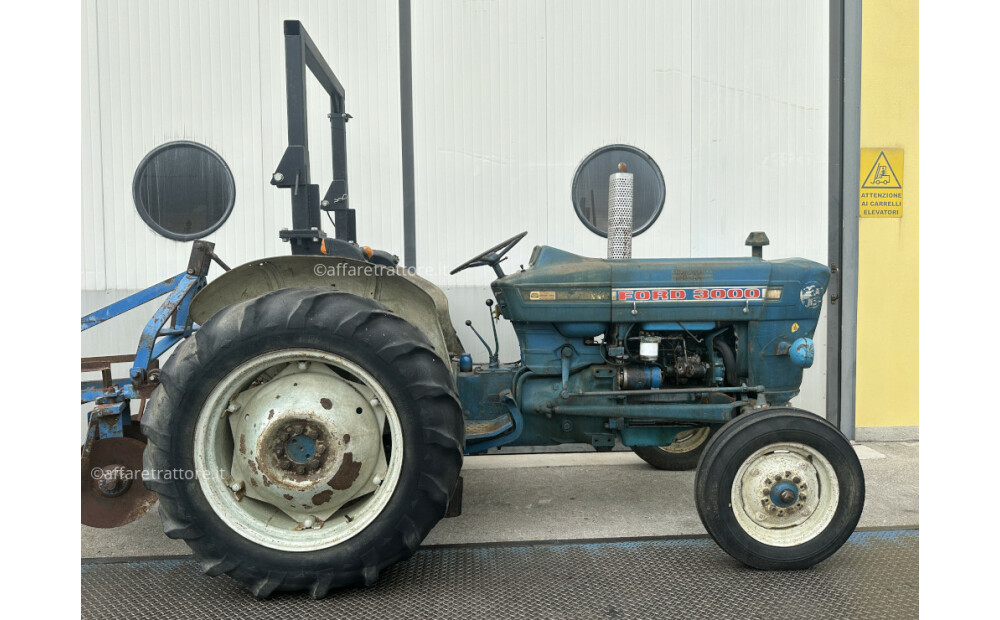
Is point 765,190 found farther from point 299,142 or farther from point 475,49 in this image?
point 299,142

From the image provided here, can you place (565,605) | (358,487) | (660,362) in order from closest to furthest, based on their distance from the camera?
(565,605)
(358,487)
(660,362)

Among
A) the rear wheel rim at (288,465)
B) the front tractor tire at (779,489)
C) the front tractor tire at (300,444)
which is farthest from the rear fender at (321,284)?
the front tractor tire at (779,489)

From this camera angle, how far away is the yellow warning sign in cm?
415

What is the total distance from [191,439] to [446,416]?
89cm

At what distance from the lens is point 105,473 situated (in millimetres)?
2447

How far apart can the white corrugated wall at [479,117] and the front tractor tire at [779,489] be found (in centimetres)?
210

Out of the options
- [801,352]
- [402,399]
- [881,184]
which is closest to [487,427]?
[402,399]

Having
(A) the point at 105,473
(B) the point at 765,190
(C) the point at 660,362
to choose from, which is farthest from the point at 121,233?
(B) the point at 765,190

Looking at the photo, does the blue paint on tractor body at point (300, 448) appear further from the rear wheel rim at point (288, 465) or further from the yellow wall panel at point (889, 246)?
the yellow wall panel at point (889, 246)

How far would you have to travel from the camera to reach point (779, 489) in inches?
88.0

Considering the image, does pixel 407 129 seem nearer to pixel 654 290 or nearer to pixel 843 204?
pixel 654 290

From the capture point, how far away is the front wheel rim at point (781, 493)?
2244mm

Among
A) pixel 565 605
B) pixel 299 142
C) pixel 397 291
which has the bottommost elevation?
pixel 565 605

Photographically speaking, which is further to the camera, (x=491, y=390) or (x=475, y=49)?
(x=475, y=49)
